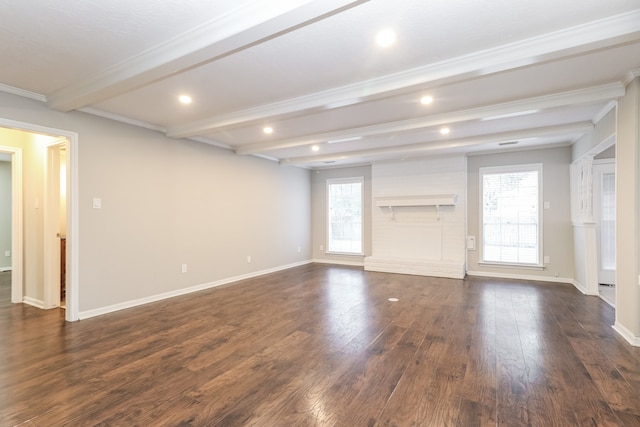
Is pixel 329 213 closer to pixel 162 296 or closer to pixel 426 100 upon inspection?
pixel 162 296

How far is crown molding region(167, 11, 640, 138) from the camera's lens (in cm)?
217

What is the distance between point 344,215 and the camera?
7.95 meters

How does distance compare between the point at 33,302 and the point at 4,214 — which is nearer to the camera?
the point at 33,302

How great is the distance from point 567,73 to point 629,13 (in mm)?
910

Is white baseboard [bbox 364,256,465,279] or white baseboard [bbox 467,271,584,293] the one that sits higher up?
white baseboard [bbox 364,256,465,279]

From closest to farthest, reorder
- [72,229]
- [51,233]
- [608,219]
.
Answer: [72,229]
[51,233]
[608,219]

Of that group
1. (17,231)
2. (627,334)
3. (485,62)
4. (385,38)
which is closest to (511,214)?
(627,334)

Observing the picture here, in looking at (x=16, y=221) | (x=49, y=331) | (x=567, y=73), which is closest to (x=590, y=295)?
(x=567, y=73)

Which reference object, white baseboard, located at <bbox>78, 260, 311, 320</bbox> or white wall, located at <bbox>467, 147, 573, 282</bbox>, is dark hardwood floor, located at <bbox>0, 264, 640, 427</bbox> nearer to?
white baseboard, located at <bbox>78, 260, 311, 320</bbox>

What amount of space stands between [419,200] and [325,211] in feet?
7.94

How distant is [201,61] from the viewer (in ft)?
8.04

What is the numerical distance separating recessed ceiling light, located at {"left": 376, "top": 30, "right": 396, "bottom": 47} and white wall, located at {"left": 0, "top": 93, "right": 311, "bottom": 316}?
11.8 feet

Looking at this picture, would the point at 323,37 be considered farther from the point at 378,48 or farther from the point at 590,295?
the point at 590,295

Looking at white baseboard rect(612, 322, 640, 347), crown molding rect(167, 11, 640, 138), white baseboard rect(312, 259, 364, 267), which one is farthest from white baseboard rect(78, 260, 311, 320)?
white baseboard rect(612, 322, 640, 347)
